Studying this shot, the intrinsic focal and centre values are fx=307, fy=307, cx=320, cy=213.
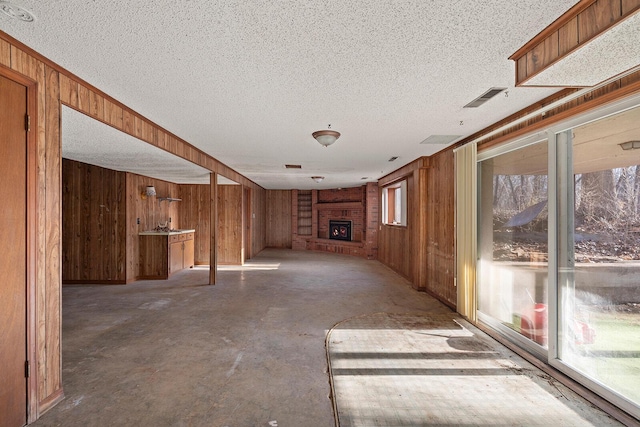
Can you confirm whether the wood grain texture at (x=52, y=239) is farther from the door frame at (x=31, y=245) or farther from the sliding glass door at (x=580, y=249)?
the sliding glass door at (x=580, y=249)

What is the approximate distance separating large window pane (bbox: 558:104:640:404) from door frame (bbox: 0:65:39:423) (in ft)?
13.1

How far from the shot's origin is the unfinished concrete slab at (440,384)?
2.08m

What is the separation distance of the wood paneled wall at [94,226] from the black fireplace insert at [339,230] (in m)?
6.93


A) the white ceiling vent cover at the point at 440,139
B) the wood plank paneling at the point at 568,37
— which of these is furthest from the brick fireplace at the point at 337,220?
the wood plank paneling at the point at 568,37

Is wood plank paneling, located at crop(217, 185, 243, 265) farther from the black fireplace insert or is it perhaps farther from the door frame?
the door frame

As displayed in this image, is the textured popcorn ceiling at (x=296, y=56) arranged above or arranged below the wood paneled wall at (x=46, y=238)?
above

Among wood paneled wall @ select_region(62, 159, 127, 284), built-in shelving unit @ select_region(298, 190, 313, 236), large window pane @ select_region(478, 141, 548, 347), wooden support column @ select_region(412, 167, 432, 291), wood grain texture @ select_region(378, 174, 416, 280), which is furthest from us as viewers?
built-in shelving unit @ select_region(298, 190, 313, 236)

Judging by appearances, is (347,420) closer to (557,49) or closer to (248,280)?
(557,49)

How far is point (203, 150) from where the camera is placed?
5.07 meters

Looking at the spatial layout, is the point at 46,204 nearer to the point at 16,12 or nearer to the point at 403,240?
the point at 16,12

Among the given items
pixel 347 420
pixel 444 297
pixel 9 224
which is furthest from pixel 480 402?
pixel 9 224

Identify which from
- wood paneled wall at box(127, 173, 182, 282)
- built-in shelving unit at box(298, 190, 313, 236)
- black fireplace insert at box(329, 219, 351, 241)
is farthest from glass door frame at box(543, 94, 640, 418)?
built-in shelving unit at box(298, 190, 313, 236)

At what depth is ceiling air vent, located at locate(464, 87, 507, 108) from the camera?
260cm

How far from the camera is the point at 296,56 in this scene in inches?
80.1
